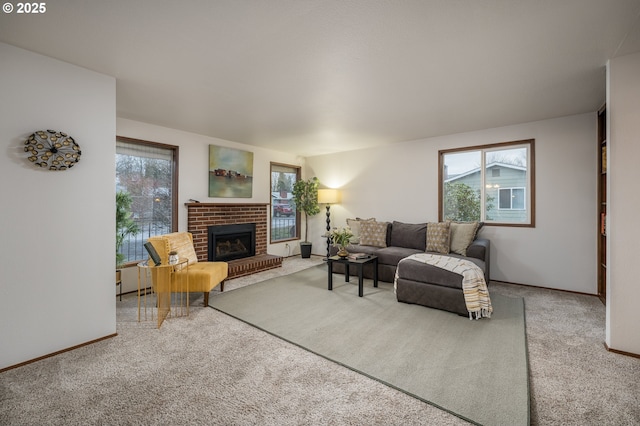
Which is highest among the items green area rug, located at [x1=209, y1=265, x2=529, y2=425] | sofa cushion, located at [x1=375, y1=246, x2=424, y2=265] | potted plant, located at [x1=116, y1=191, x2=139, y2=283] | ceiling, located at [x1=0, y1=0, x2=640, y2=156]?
ceiling, located at [x1=0, y1=0, x2=640, y2=156]

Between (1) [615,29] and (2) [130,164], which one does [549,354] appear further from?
(2) [130,164]

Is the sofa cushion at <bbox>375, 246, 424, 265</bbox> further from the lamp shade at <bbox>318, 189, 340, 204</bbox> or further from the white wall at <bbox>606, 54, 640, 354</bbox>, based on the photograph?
the white wall at <bbox>606, 54, 640, 354</bbox>

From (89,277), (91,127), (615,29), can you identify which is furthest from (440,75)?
(89,277)

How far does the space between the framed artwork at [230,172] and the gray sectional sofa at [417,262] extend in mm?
2220

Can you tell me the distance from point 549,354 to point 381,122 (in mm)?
3298

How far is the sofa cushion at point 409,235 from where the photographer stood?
4.70 m

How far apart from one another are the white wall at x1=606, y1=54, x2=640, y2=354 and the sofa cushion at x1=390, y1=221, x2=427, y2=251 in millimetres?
2437

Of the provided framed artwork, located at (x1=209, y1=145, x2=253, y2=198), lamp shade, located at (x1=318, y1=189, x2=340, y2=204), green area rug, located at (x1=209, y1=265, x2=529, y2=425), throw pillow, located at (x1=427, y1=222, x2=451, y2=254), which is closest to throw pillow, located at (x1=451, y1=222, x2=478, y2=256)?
throw pillow, located at (x1=427, y1=222, x2=451, y2=254)

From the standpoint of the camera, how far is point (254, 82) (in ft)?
9.22

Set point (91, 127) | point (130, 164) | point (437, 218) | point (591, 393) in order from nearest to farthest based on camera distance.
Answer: point (591, 393) < point (91, 127) < point (130, 164) < point (437, 218)

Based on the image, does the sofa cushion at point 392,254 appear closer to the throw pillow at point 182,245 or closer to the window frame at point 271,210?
the window frame at point 271,210

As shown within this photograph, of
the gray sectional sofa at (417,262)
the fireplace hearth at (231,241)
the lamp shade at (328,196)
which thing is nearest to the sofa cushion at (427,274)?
the gray sectional sofa at (417,262)

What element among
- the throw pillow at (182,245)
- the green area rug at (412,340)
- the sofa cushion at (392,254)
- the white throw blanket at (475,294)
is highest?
the throw pillow at (182,245)

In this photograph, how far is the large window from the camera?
14.0 ft
